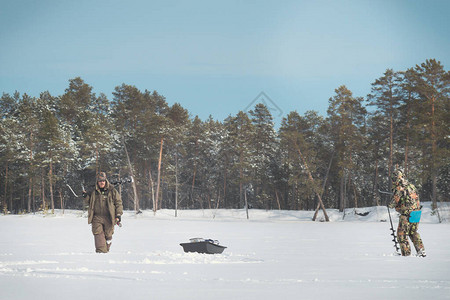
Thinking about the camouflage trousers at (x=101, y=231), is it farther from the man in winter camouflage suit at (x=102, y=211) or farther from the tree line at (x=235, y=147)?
the tree line at (x=235, y=147)

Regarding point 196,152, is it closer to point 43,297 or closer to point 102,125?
point 102,125

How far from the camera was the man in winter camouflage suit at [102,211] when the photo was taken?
11781 millimetres

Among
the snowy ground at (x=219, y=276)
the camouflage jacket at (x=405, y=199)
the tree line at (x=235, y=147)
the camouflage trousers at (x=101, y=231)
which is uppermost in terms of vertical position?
the tree line at (x=235, y=147)

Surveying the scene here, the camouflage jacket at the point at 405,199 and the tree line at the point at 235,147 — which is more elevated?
the tree line at the point at 235,147

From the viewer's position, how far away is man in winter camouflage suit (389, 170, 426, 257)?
11250 mm

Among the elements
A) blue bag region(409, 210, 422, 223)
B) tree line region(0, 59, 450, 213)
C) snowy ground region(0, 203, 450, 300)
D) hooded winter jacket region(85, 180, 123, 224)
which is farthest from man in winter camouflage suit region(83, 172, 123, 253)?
tree line region(0, 59, 450, 213)

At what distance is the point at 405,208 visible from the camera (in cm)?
1123

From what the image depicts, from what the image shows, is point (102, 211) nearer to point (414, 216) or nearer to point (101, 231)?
point (101, 231)

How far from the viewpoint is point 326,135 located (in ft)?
169

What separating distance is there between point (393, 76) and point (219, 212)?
72.2 ft

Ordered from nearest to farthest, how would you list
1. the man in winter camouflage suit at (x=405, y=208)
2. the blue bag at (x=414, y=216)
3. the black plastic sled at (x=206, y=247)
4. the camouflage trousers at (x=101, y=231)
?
the blue bag at (x=414, y=216), the man in winter camouflage suit at (x=405, y=208), the camouflage trousers at (x=101, y=231), the black plastic sled at (x=206, y=247)

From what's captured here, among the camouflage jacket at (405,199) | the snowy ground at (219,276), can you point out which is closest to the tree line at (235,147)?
the camouflage jacket at (405,199)

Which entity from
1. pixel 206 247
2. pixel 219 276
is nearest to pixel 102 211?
pixel 206 247

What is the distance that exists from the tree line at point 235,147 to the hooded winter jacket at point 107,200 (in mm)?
30638
